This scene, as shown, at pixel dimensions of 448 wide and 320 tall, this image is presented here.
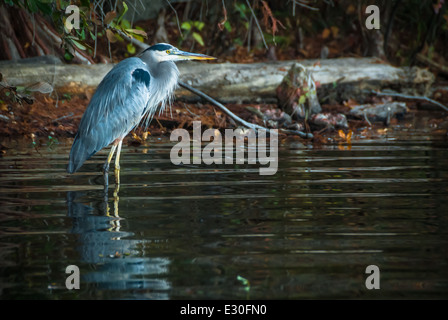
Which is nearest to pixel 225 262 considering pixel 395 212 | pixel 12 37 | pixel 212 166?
pixel 395 212

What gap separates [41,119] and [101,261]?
25.4 ft

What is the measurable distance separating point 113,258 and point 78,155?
3635mm

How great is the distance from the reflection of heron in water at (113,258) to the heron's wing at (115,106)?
261cm

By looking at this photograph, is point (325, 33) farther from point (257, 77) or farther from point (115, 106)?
point (115, 106)

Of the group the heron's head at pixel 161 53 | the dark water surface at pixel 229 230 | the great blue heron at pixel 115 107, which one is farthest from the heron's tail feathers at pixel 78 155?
the heron's head at pixel 161 53

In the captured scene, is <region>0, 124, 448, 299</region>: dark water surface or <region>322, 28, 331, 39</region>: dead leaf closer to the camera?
<region>0, 124, 448, 299</region>: dark water surface

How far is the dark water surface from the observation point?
3.51 m

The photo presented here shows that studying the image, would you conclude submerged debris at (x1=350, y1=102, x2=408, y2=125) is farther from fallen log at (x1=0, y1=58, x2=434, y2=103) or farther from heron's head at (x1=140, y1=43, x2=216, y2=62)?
heron's head at (x1=140, y1=43, x2=216, y2=62)

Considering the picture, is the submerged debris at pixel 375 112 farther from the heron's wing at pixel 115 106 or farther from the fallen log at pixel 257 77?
the heron's wing at pixel 115 106

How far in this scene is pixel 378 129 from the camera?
11.5 m

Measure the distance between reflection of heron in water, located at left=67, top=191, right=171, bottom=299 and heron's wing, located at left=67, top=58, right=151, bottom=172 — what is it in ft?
8.57

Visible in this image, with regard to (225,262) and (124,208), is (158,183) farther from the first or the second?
(225,262)

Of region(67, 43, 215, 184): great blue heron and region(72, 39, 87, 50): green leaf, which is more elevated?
region(72, 39, 87, 50): green leaf

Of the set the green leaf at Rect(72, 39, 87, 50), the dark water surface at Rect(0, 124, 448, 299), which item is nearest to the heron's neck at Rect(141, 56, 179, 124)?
the dark water surface at Rect(0, 124, 448, 299)
